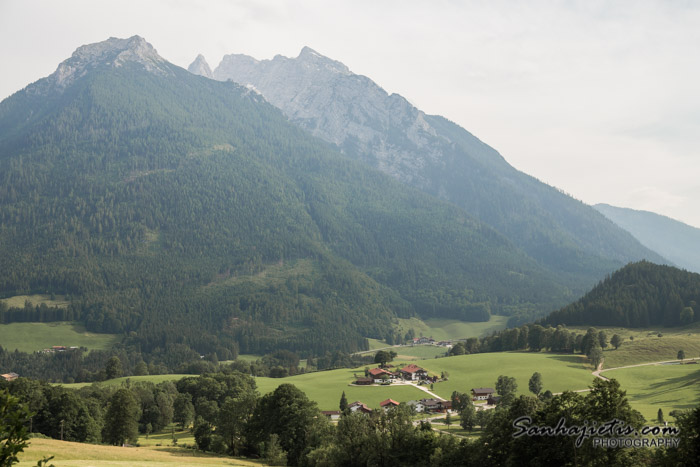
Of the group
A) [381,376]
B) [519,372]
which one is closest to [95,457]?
[381,376]

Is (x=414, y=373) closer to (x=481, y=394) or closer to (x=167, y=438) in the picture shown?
(x=481, y=394)

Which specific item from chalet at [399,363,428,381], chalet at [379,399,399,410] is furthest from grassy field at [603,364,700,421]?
chalet at [379,399,399,410]

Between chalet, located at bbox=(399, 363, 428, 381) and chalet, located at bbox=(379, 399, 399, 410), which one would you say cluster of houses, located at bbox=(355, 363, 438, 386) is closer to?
chalet, located at bbox=(399, 363, 428, 381)

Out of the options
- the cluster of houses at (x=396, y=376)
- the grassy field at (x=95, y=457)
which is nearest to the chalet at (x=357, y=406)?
the cluster of houses at (x=396, y=376)

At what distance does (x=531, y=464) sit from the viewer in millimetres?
58875

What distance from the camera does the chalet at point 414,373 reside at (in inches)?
7313

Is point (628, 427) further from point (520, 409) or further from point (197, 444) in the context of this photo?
point (197, 444)

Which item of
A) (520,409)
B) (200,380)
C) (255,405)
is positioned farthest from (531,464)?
(200,380)

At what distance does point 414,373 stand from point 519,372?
32.8m

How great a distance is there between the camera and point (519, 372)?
6865 inches

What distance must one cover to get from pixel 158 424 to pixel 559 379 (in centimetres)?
10730

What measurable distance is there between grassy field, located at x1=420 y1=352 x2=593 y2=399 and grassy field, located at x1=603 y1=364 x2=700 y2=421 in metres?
10.8

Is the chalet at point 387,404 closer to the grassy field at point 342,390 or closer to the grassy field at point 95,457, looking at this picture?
the grassy field at point 342,390

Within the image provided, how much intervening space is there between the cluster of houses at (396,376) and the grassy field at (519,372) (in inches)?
195
